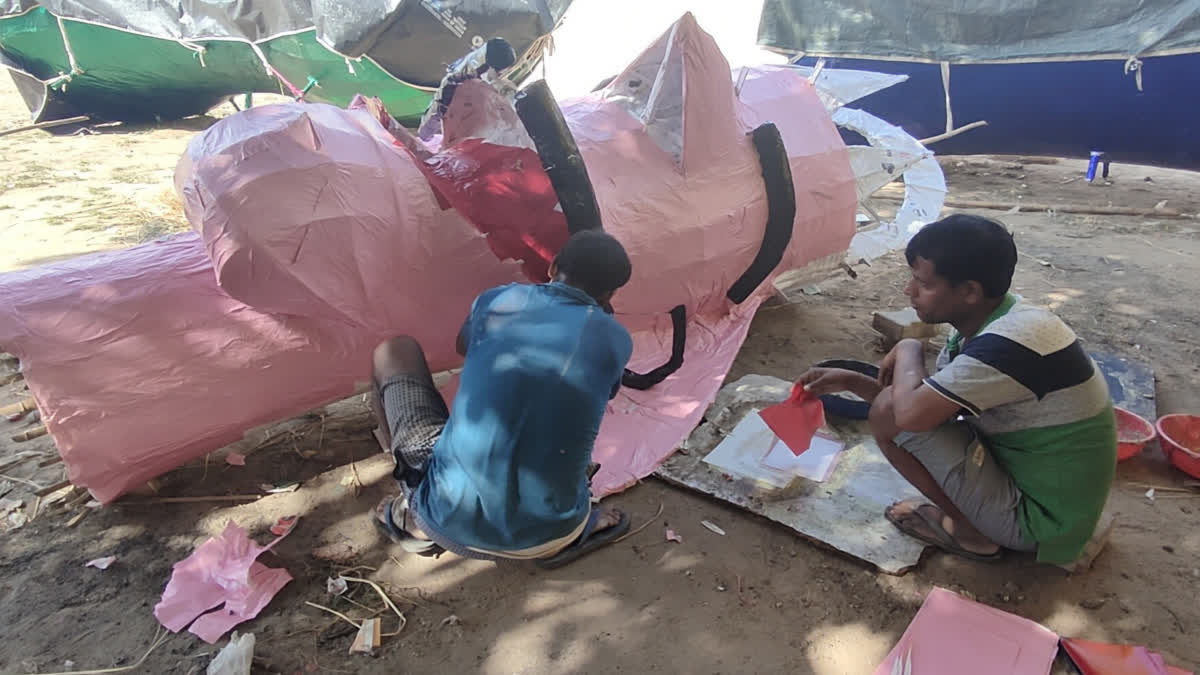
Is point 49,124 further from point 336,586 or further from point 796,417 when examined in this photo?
point 796,417

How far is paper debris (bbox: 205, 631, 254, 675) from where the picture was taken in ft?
5.98

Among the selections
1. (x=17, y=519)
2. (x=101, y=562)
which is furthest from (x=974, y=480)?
(x=17, y=519)

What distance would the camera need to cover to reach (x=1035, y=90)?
7066 millimetres

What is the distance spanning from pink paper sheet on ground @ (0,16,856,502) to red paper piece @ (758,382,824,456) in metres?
0.52

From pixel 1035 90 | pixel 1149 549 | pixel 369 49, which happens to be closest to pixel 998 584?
pixel 1149 549

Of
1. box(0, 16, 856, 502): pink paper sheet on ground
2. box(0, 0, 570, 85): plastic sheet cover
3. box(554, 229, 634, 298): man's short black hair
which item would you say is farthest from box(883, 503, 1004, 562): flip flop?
box(0, 0, 570, 85): plastic sheet cover

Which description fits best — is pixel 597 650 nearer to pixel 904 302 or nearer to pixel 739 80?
→ pixel 739 80

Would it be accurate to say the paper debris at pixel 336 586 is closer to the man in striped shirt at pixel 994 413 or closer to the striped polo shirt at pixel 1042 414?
the man in striped shirt at pixel 994 413

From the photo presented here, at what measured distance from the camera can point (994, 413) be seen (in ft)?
6.51

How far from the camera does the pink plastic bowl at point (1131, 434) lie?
2584 millimetres

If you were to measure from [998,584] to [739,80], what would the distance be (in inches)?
91.7

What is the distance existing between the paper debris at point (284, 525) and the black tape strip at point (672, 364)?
132cm

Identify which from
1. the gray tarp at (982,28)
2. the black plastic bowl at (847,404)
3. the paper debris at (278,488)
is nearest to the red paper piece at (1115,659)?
the black plastic bowl at (847,404)

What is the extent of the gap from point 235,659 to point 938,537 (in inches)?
78.6
